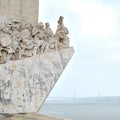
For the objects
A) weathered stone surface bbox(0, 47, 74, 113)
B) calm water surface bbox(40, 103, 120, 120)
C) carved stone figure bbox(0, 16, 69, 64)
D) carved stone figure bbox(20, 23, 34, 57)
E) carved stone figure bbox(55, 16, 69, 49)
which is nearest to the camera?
weathered stone surface bbox(0, 47, 74, 113)

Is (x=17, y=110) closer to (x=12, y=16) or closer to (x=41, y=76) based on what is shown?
(x=41, y=76)

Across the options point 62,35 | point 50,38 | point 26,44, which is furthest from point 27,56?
point 62,35

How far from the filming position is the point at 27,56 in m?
10.0

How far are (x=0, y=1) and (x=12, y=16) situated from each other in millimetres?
531

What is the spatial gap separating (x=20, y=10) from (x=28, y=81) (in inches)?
84.6

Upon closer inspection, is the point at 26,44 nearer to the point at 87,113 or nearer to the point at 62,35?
the point at 62,35

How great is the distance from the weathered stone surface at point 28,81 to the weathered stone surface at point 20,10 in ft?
4.16

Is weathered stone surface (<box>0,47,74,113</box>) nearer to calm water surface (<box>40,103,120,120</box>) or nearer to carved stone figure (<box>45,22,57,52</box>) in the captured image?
carved stone figure (<box>45,22,57,52</box>)

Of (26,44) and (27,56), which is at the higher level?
(26,44)

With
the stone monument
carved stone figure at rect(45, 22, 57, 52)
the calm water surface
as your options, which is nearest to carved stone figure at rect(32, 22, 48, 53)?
the stone monument

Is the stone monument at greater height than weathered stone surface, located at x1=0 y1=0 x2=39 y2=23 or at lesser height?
lesser

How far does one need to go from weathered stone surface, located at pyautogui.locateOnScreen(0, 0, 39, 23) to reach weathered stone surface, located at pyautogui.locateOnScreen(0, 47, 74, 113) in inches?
49.9

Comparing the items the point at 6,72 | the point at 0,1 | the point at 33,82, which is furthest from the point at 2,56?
the point at 0,1

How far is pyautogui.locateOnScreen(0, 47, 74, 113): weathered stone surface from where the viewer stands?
9.51 meters
